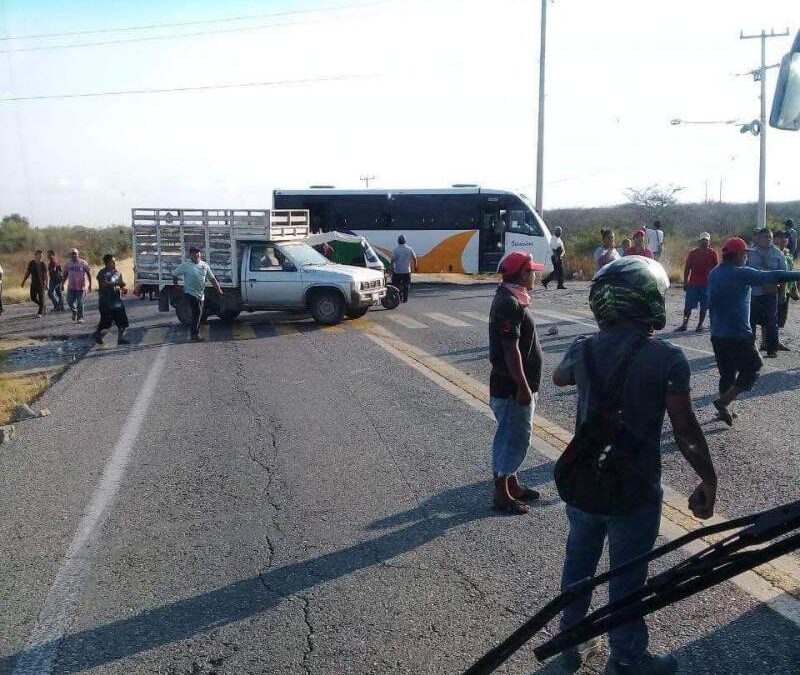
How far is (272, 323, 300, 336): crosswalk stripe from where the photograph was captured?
17656mm

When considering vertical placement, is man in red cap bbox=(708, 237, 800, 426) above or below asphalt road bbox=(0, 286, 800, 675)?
above

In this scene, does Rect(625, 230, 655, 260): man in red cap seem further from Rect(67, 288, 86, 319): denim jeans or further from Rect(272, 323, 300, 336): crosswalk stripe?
Rect(67, 288, 86, 319): denim jeans

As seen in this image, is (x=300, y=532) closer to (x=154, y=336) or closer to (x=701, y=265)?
(x=701, y=265)

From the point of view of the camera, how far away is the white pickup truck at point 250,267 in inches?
733

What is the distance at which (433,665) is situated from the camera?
4055mm

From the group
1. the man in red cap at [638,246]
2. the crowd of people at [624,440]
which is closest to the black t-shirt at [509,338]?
the crowd of people at [624,440]

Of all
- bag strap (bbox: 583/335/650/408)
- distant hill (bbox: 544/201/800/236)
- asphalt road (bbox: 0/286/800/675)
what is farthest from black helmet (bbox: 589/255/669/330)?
distant hill (bbox: 544/201/800/236)

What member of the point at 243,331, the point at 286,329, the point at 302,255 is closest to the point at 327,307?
the point at 286,329

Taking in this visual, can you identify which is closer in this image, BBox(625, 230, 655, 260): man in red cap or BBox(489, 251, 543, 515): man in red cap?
BBox(489, 251, 543, 515): man in red cap

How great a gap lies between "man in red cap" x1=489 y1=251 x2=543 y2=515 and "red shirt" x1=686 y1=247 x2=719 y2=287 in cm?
1006

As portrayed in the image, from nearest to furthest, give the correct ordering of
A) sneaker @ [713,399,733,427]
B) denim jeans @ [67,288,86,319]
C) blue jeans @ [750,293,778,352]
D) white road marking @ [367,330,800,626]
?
white road marking @ [367,330,800,626], sneaker @ [713,399,733,427], blue jeans @ [750,293,778,352], denim jeans @ [67,288,86,319]

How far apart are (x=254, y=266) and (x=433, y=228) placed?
14.3 meters

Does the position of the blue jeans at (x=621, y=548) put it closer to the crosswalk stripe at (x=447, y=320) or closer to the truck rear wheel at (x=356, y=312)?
the crosswalk stripe at (x=447, y=320)

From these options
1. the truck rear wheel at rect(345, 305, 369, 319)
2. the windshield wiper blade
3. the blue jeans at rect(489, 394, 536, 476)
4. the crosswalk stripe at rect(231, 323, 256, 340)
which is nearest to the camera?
the windshield wiper blade
